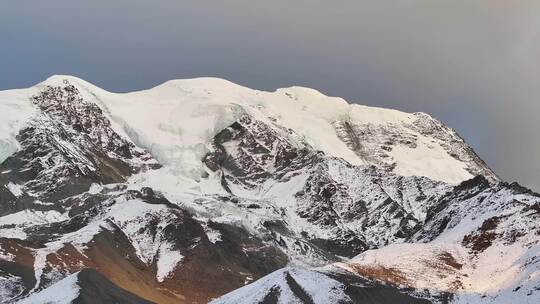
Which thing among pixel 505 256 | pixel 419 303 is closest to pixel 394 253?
pixel 505 256

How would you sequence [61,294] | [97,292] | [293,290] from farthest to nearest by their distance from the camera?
[97,292] < [61,294] < [293,290]

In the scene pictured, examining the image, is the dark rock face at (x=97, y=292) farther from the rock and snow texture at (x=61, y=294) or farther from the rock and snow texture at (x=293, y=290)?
the rock and snow texture at (x=293, y=290)

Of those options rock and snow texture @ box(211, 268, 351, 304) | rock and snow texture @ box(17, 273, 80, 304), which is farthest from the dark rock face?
rock and snow texture @ box(211, 268, 351, 304)

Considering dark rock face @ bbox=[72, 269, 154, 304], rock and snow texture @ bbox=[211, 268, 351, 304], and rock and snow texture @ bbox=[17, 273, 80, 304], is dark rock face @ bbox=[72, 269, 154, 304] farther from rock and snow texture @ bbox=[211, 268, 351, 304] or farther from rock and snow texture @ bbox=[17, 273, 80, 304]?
rock and snow texture @ bbox=[211, 268, 351, 304]

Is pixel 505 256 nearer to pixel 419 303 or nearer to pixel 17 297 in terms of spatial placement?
pixel 419 303

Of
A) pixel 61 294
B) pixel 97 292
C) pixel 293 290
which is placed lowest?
pixel 61 294

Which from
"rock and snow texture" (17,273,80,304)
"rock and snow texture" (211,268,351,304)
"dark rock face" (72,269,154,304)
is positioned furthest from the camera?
"dark rock face" (72,269,154,304)

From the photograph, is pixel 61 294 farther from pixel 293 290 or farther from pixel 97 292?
pixel 293 290

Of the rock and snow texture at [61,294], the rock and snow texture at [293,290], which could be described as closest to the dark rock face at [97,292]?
the rock and snow texture at [61,294]

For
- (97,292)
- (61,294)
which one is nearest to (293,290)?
(97,292)

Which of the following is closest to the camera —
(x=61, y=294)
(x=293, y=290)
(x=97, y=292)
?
(x=293, y=290)

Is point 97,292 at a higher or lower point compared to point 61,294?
higher

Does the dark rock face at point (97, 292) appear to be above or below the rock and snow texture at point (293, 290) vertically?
below
